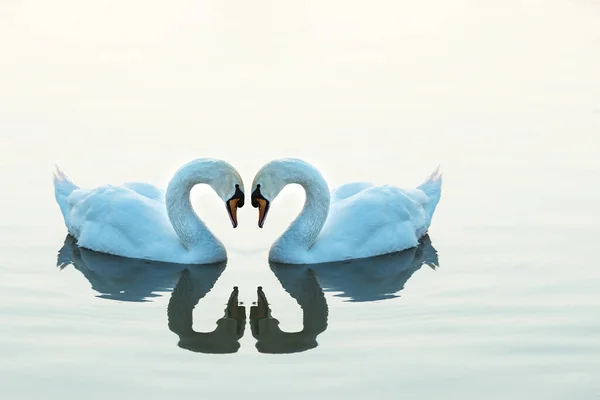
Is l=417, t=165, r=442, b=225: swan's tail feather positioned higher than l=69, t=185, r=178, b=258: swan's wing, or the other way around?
l=417, t=165, r=442, b=225: swan's tail feather

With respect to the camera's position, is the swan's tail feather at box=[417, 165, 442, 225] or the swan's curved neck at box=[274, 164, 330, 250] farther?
the swan's tail feather at box=[417, 165, 442, 225]

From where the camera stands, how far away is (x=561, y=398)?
27.1ft

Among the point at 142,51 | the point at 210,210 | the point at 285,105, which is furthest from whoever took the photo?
the point at 142,51

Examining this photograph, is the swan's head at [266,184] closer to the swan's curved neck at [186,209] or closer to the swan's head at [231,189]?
the swan's head at [231,189]

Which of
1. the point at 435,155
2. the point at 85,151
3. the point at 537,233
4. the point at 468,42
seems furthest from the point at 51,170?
the point at 468,42

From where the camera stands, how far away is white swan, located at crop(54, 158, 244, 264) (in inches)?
444

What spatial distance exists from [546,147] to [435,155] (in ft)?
4.17

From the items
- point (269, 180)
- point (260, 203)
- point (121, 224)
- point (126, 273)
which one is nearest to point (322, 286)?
point (260, 203)

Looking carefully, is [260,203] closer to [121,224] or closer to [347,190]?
[121,224]

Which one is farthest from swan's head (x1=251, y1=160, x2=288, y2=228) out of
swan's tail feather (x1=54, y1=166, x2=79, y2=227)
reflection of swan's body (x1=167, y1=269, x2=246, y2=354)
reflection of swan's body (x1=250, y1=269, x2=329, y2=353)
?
swan's tail feather (x1=54, y1=166, x2=79, y2=227)

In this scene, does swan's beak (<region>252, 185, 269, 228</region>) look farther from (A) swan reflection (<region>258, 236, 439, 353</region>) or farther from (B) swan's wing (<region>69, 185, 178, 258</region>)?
(B) swan's wing (<region>69, 185, 178, 258</region>)

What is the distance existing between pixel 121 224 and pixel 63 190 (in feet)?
3.55

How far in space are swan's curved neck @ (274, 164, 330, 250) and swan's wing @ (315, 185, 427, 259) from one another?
14 cm

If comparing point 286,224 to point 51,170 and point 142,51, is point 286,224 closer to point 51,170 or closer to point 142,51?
point 51,170
